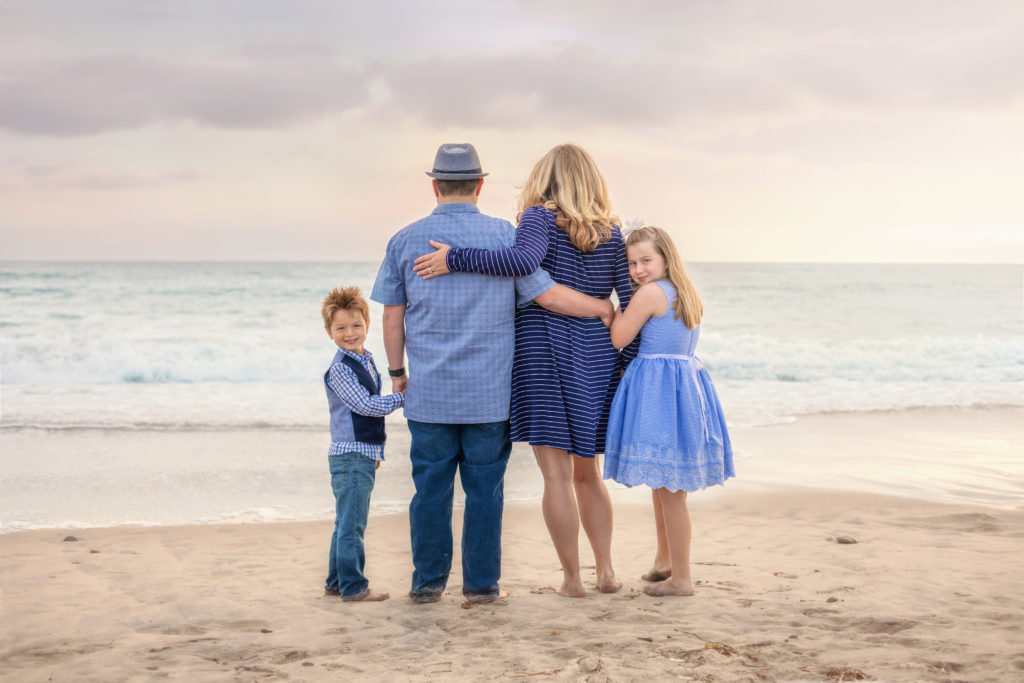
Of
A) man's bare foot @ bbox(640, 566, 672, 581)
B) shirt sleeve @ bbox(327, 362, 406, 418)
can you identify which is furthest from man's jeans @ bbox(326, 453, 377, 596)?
man's bare foot @ bbox(640, 566, 672, 581)

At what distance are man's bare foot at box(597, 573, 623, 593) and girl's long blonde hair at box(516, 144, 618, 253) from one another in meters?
1.46

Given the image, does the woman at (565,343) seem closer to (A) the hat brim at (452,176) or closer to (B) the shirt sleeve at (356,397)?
(A) the hat brim at (452,176)

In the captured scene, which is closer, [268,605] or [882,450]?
[268,605]

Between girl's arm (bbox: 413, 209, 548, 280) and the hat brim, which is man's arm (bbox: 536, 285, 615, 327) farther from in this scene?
the hat brim

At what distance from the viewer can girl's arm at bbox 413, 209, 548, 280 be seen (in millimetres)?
3291

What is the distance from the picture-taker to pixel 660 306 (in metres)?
3.53

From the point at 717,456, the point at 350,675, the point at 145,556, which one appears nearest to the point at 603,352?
the point at 717,456

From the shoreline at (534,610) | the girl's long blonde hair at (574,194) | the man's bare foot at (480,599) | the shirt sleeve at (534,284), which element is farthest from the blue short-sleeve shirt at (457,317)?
the shoreline at (534,610)

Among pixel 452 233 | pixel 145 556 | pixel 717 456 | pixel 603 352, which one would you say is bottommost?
pixel 145 556

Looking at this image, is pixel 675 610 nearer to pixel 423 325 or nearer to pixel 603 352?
pixel 603 352

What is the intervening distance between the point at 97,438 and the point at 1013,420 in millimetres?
9711

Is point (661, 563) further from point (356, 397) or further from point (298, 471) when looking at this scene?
point (298, 471)

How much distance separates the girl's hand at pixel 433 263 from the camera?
333 cm

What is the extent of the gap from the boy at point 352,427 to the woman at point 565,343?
47 centimetres
